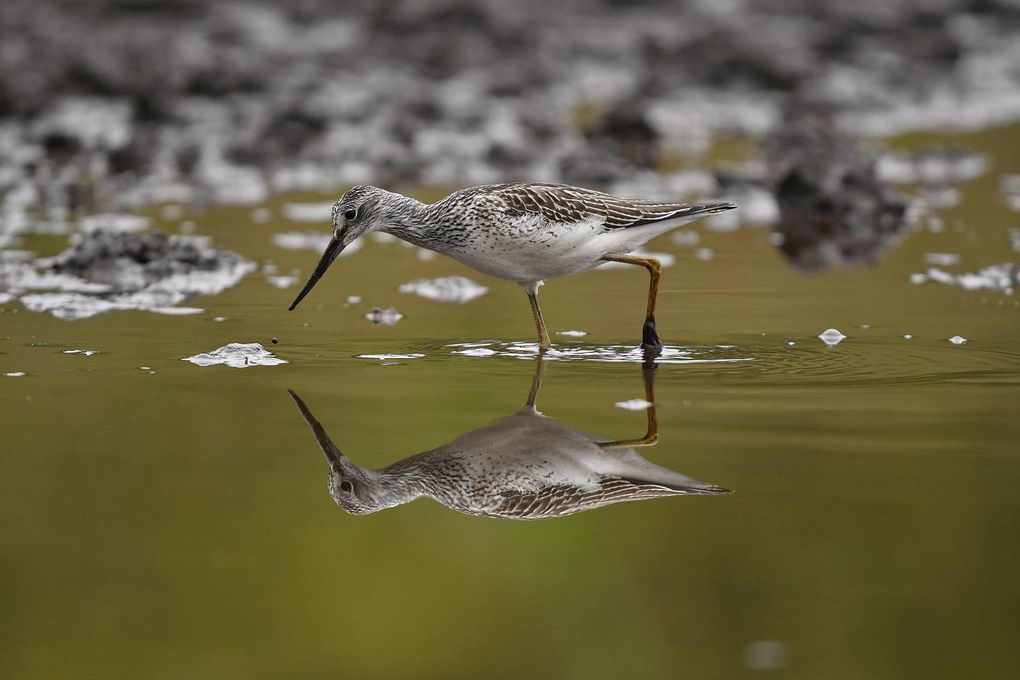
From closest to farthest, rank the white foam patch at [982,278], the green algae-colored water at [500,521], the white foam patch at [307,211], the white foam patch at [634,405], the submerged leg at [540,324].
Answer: the green algae-colored water at [500,521] → the white foam patch at [634,405] → the submerged leg at [540,324] → the white foam patch at [982,278] → the white foam patch at [307,211]

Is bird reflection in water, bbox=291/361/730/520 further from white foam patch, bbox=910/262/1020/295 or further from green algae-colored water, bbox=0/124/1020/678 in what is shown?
white foam patch, bbox=910/262/1020/295

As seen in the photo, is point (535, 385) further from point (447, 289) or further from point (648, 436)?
point (447, 289)

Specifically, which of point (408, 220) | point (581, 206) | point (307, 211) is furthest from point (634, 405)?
point (307, 211)

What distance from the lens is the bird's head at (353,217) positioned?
9.20m

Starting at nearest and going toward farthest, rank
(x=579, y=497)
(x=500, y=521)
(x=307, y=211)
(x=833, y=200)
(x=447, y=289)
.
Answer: (x=500, y=521) < (x=579, y=497) < (x=447, y=289) < (x=833, y=200) < (x=307, y=211)

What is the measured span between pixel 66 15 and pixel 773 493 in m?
21.1

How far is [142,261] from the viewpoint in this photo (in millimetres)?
10844

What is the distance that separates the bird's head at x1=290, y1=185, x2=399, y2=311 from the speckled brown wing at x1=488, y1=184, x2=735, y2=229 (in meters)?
0.79

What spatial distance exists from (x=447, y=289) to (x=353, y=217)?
1453 millimetres

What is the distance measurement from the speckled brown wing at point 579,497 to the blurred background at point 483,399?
12 cm

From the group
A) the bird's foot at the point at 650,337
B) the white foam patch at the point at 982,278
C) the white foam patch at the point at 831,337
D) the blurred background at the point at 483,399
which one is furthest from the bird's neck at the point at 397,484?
the white foam patch at the point at 982,278

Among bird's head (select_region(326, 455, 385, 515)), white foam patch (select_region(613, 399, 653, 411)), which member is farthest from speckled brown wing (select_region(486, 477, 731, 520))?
white foam patch (select_region(613, 399, 653, 411))

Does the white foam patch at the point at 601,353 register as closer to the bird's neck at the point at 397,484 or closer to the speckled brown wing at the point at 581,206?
the speckled brown wing at the point at 581,206

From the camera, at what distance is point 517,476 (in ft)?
19.9
